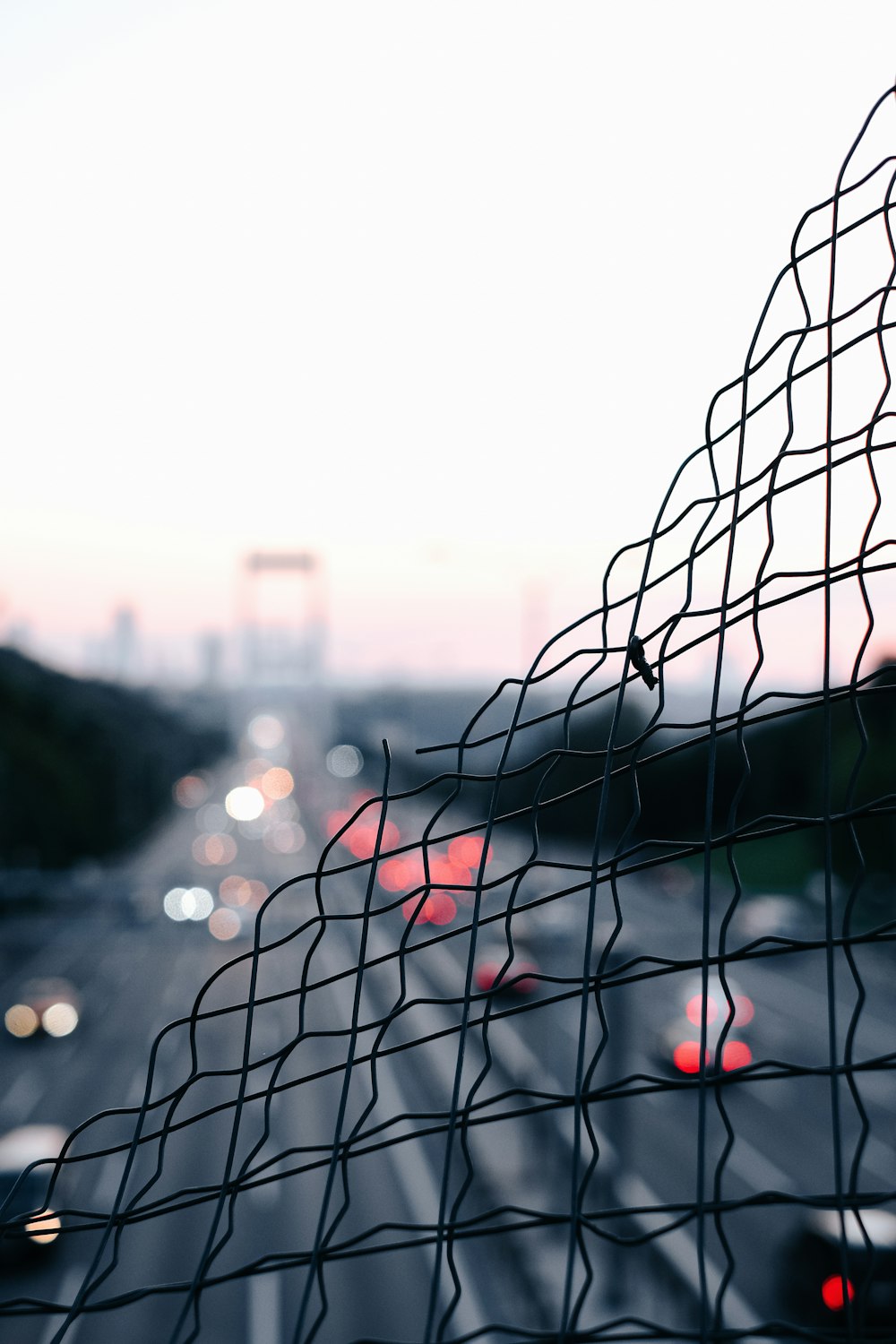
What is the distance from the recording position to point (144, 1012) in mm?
10906

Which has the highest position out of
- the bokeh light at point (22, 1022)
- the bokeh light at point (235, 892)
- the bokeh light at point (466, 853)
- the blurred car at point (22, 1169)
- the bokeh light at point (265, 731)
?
the bokeh light at point (466, 853)

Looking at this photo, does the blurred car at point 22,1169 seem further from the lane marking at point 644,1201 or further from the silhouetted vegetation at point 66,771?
the silhouetted vegetation at point 66,771

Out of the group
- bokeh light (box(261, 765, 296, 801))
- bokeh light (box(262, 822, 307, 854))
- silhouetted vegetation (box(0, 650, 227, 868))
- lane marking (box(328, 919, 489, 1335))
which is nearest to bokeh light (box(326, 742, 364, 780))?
lane marking (box(328, 919, 489, 1335))

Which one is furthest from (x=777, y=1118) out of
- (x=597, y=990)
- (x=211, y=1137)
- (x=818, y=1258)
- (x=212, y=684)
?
(x=212, y=684)

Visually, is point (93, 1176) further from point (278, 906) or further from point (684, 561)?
point (684, 561)

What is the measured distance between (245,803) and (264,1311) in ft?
94.1

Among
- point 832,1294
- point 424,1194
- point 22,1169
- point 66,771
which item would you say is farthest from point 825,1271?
point 66,771

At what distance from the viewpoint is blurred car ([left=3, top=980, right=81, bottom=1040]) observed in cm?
1021

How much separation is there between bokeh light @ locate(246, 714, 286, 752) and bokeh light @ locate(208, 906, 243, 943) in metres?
48.0

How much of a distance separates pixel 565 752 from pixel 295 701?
192 feet

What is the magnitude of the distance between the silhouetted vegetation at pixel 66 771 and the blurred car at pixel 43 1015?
4.39 m

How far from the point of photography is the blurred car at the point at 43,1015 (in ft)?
33.5

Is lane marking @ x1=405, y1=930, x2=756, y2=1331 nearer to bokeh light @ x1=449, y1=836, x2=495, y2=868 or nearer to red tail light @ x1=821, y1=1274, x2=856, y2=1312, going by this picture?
red tail light @ x1=821, y1=1274, x2=856, y2=1312

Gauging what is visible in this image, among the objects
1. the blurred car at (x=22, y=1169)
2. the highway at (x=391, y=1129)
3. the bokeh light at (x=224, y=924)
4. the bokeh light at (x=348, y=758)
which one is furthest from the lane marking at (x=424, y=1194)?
the bokeh light at (x=224, y=924)
